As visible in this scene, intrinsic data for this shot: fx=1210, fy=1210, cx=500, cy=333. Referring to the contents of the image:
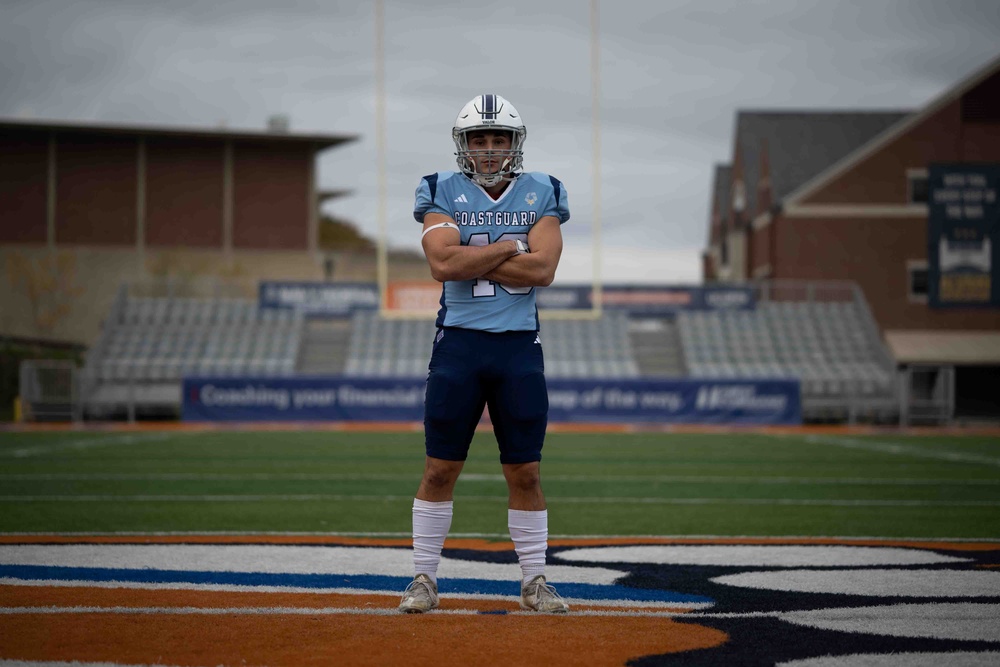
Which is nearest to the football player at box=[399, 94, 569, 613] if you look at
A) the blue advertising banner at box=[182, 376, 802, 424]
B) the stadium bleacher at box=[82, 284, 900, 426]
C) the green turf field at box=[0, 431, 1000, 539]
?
the green turf field at box=[0, 431, 1000, 539]

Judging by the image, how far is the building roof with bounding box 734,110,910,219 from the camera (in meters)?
34.6

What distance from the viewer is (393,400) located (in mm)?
21953

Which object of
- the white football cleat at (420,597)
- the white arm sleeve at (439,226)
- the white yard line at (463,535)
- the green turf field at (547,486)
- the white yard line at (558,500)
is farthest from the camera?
the white yard line at (558,500)

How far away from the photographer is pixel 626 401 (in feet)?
72.1

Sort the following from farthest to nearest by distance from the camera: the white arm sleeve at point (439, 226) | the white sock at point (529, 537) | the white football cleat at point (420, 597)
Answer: the white arm sleeve at point (439, 226) → the white sock at point (529, 537) → the white football cleat at point (420, 597)

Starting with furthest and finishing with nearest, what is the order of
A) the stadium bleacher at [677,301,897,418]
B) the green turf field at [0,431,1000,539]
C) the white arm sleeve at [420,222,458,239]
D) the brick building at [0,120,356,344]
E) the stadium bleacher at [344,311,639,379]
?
1. the brick building at [0,120,356,344]
2. the stadium bleacher at [344,311,639,379]
3. the stadium bleacher at [677,301,897,418]
4. the green turf field at [0,431,1000,539]
5. the white arm sleeve at [420,222,458,239]

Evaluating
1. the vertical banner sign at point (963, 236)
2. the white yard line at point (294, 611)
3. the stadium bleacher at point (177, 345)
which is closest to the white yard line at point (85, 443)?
the stadium bleacher at point (177, 345)

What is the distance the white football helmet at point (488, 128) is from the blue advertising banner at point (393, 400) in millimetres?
17516

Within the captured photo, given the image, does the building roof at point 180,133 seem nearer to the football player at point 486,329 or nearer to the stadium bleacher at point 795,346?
the stadium bleacher at point 795,346

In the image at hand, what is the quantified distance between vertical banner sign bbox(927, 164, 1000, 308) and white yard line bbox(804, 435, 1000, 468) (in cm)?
1035

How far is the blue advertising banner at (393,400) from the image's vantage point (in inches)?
862

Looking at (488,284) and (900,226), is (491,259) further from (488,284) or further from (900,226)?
(900,226)

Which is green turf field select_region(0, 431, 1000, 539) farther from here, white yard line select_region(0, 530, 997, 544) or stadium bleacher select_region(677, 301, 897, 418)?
stadium bleacher select_region(677, 301, 897, 418)

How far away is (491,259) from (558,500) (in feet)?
16.1
